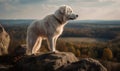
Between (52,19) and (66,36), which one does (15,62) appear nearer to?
(52,19)

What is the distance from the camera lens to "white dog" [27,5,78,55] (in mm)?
13133

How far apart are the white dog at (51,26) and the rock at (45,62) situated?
552 mm

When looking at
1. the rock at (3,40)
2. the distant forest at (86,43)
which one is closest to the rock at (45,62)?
the rock at (3,40)

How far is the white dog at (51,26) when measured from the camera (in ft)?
43.1

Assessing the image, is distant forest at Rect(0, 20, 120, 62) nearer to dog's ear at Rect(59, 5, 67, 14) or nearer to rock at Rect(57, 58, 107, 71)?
dog's ear at Rect(59, 5, 67, 14)

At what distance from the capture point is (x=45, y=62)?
508 inches

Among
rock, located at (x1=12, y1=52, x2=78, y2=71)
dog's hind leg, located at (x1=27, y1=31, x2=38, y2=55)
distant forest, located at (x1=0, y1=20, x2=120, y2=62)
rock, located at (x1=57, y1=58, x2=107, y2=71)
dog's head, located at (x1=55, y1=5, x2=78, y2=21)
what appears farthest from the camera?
distant forest, located at (x1=0, y1=20, x2=120, y2=62)

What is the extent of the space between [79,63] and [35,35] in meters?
3.12

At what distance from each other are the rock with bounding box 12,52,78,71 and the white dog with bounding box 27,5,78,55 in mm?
552

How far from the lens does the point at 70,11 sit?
13.2m

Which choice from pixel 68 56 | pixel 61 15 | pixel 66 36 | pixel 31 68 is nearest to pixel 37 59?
pixel 31 68

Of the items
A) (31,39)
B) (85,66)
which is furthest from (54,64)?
(31,39)

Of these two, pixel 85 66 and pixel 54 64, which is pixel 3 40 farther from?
pixel 85 66

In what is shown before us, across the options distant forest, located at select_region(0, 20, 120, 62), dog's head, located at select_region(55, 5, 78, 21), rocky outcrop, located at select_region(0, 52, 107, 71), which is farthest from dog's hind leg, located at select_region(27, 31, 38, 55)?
distant forest, located at select_region(0, 20, 120, 62)
